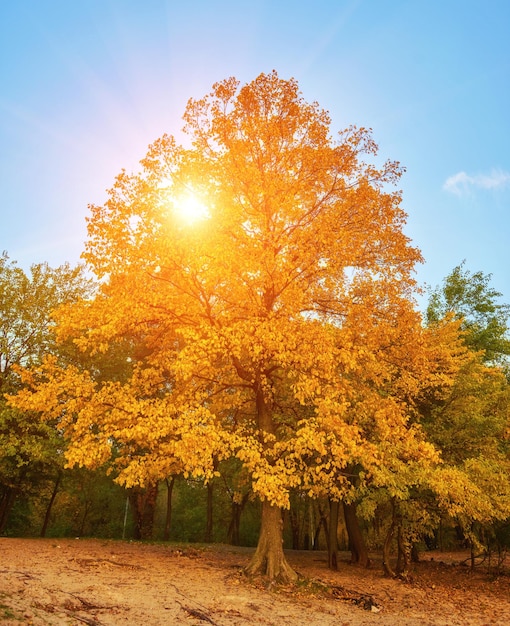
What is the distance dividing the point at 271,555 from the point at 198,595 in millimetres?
2982

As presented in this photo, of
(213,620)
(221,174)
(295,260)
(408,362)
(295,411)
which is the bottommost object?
Answer: (213,620)

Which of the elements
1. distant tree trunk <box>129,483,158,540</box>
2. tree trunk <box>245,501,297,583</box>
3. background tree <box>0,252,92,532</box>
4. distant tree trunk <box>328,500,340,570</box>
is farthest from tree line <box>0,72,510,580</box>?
distant tree trunk <box>129,483,158,540</box>

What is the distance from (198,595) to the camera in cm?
965

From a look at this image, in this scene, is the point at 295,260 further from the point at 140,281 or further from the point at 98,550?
the point at 98,550

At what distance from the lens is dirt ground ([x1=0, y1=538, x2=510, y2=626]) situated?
753 cm

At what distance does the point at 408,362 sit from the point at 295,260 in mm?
4274

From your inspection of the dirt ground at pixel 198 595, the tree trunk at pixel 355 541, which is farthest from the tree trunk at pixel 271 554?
the tree trunk at pixel 355 541

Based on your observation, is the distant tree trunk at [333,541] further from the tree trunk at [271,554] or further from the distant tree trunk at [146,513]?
the distant tree trunk at [146,513]

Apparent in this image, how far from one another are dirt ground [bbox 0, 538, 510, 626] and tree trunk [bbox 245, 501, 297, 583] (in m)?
0.44

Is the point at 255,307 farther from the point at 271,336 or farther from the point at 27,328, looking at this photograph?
the point at 27,328

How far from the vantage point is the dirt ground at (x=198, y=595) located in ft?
24.7

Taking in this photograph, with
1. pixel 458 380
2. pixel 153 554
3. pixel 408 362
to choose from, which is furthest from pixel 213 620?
pixel 458 380

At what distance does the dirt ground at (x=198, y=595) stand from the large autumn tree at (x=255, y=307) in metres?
1.89

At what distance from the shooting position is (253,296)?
40.1 feet
